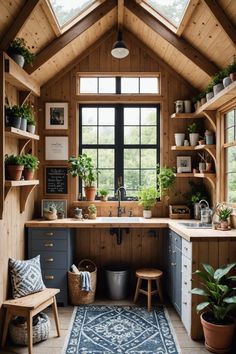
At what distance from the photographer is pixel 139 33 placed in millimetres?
4473

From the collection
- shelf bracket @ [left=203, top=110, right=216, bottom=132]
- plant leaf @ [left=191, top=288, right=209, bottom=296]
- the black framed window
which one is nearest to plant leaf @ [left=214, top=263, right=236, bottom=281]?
plant leaf @ [left=191, top=288, right=209, bottom=296]

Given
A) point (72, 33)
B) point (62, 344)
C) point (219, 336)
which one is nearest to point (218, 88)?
point (72, 33)

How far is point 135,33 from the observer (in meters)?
4.57

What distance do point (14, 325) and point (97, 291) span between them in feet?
5.25

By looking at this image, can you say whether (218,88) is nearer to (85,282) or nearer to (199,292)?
(199,292)

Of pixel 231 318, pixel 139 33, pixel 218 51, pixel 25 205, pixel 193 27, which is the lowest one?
pixel 231 318

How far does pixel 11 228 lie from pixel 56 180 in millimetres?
1238

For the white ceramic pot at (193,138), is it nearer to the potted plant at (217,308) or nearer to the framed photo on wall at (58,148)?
the framed photo on wall at (58,148)

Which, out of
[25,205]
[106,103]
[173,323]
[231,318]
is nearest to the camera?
[231,318]

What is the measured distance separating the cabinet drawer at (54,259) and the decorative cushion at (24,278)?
56cm

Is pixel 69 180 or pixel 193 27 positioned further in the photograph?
pixel 69 180

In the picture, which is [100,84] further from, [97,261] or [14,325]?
[14,325]

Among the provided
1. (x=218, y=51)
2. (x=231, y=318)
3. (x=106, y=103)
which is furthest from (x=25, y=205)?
(x=218, y=51)

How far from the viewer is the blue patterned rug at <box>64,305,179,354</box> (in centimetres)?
304
